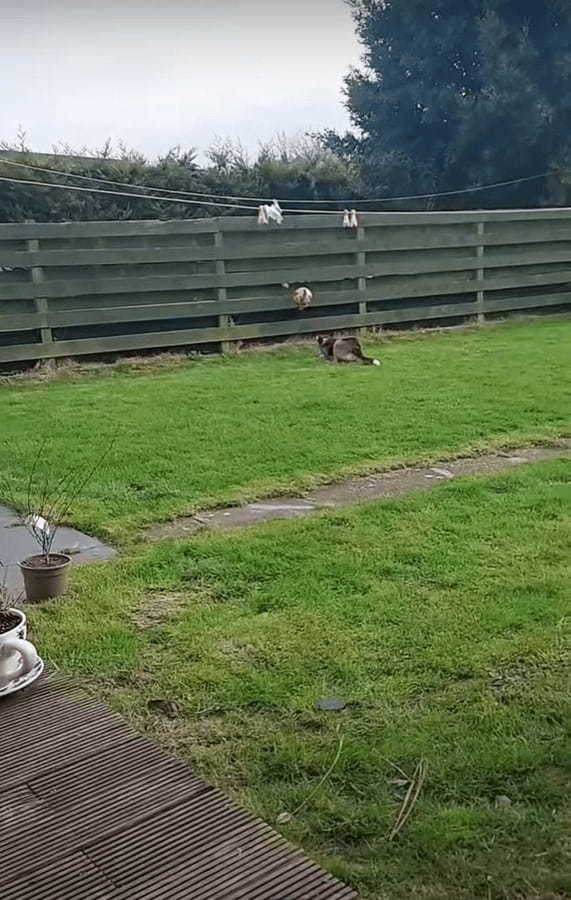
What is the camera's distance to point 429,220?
8484mm

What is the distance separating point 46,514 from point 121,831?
2020 millimetres

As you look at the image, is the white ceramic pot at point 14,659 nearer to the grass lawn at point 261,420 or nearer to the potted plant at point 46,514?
the potted plant at point 46,514

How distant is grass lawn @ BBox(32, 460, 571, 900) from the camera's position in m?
1.46

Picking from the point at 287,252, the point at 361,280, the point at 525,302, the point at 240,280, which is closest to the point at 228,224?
the point at 240,280

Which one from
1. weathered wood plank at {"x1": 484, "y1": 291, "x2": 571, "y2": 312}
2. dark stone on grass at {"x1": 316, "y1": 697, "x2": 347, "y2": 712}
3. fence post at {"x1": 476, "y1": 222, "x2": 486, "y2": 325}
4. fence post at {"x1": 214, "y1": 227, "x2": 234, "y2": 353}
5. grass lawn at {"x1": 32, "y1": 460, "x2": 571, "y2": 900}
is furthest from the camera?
weathered wood plank at {"x1": 484, "y1": 291, "x2": 571, "y2": 312}

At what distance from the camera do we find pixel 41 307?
6746 mm

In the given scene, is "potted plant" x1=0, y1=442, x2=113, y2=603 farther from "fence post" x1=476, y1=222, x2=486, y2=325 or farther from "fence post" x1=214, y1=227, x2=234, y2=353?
"fence post" x1=476, y1=222, x2=486, y2=325

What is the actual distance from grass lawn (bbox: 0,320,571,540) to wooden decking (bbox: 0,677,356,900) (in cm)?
138

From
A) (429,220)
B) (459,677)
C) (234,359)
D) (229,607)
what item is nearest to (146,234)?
(234,359)

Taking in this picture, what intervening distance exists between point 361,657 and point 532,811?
668 mm

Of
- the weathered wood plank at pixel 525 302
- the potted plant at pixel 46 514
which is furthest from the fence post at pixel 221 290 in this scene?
the potted plant at pixel 46 514

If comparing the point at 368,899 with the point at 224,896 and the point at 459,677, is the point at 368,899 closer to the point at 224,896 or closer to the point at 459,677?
the point at 224,896

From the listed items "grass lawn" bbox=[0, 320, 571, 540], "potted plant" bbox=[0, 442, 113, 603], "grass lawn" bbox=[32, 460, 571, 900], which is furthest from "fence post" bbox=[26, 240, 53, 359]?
"grass lawn" bbox=[32, 460, 571, 900]

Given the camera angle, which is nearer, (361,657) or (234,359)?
(361,657)
